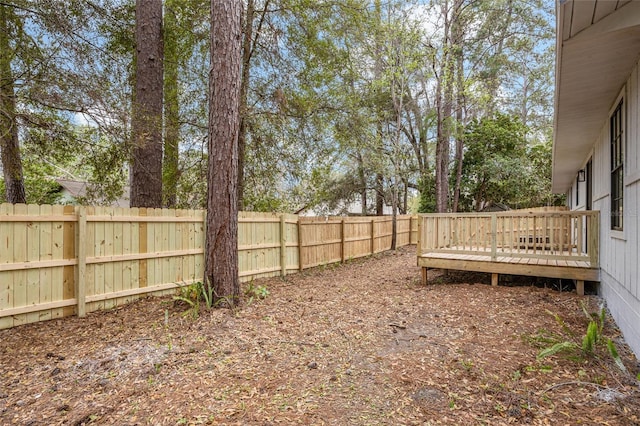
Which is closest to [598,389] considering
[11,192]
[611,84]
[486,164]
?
[611,84]

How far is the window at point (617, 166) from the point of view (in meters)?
→ 3.88

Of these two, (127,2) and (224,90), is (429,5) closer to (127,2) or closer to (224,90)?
(127,2)

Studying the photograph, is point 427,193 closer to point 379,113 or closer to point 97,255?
point 379,113

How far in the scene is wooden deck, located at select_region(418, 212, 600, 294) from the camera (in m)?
5.03

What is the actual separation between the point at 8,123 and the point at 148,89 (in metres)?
2.34

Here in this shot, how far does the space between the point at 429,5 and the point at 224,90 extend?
11.5 meters

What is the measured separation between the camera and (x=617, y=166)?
13.5ft

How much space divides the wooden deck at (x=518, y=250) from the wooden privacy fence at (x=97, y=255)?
3285 millimetres

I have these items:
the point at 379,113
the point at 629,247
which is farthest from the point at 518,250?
the point at 379,113

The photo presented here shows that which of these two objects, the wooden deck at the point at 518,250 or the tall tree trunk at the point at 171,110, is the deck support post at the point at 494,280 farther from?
the tall tree trunk at the point at 171,110

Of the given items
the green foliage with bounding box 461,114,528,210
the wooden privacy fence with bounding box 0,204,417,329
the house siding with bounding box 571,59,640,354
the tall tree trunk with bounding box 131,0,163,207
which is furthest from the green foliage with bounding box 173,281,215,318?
the green foliage with bounding box 461,114,528,210

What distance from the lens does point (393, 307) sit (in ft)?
16.0

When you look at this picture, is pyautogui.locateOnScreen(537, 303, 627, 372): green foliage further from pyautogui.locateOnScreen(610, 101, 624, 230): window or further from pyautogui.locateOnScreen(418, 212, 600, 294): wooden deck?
pyautogui.locateOnScreen(418, 212, 600, 294): wooden deck

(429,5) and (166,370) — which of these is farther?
(429,5)
